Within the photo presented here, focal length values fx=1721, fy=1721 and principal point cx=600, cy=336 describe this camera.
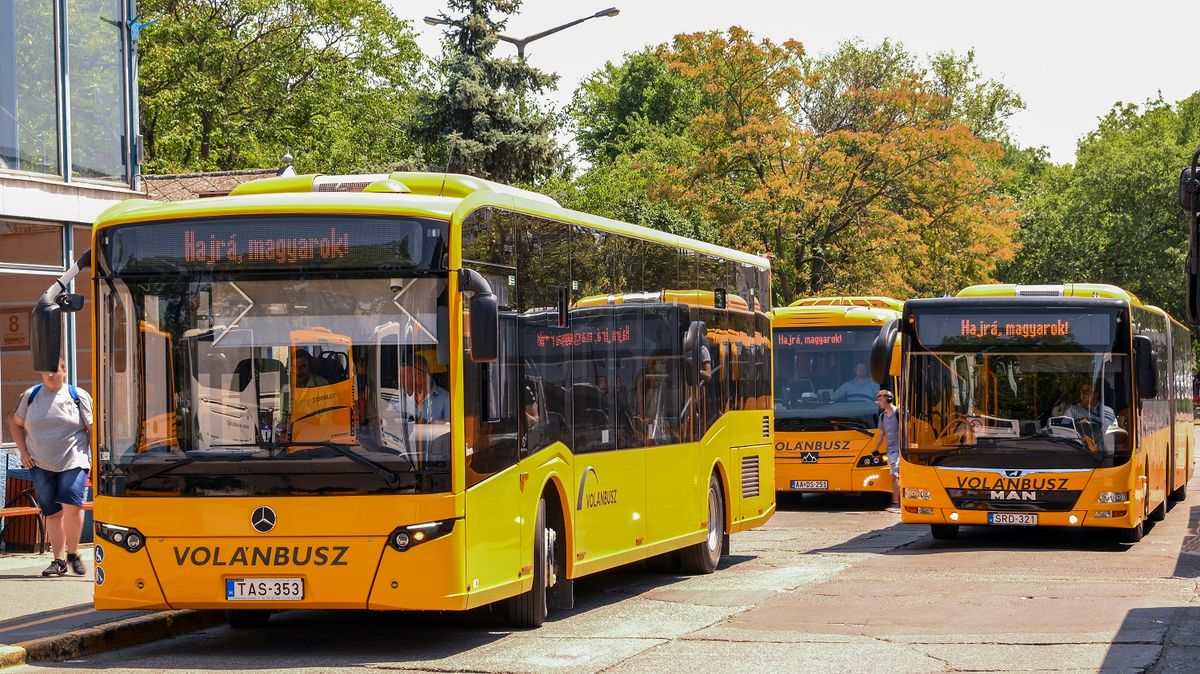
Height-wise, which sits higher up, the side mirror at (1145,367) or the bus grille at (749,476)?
the side mirror at (1145,367)

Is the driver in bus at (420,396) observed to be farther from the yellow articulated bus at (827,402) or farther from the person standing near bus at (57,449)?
the yellow articulated bus at (827,402)

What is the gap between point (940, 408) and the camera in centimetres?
1831

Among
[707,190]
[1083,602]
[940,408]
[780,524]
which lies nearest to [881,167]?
[707,190]

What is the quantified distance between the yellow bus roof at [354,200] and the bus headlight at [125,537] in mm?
1848

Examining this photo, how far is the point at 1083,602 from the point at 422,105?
33865mm

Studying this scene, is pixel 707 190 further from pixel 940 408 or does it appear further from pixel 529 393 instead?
pixel 529 393

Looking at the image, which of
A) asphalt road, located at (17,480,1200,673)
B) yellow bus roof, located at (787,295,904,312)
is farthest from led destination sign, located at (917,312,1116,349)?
yellow bus roof, located at (787,295,904,312)

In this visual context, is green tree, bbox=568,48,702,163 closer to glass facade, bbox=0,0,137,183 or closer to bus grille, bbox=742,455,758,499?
glass facade, bbox=0,0,137,183

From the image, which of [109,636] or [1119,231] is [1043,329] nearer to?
[109,636]

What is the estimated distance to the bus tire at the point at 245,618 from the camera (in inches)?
478

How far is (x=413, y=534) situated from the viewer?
10023mm

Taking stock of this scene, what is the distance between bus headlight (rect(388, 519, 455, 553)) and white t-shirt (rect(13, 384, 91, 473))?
16.1 ft

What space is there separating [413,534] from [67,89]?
10.2m

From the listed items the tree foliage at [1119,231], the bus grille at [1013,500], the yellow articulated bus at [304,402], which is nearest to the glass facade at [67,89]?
the yellow articulated bus at [304,402]
